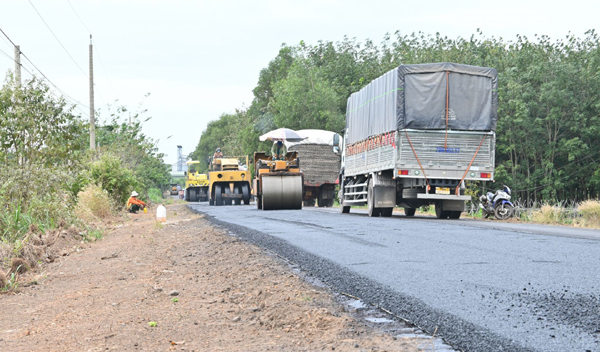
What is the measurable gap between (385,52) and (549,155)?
19.8m

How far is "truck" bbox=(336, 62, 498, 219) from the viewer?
17.6 meters

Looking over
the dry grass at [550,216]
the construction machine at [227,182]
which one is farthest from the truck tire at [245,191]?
the dry grass at [550,216]

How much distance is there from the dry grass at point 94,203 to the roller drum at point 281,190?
19.2ft

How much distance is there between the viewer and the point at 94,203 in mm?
21172

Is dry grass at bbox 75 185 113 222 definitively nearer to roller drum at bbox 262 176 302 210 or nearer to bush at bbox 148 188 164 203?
roller drum at bbox 262 176 302 210

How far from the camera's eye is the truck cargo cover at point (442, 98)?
17.8 metres

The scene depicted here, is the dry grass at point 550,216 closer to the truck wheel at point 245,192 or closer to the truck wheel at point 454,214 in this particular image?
the truck wheel at point 454,214

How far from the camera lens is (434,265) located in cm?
834

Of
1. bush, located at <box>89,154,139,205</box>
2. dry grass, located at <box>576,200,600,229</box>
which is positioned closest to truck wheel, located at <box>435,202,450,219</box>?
dry grass, located at <box>576,200,600,229</box>

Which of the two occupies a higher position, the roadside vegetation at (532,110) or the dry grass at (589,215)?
the roadside vegetation at (532,110)

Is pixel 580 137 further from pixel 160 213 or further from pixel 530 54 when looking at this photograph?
pixel 160 213

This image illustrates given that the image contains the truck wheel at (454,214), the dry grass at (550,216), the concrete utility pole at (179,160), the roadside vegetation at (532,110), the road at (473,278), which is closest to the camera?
the road at (473,278)

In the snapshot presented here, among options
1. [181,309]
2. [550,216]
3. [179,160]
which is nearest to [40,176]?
[181,309]

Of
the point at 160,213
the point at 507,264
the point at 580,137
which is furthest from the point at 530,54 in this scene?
the point at 507,264
